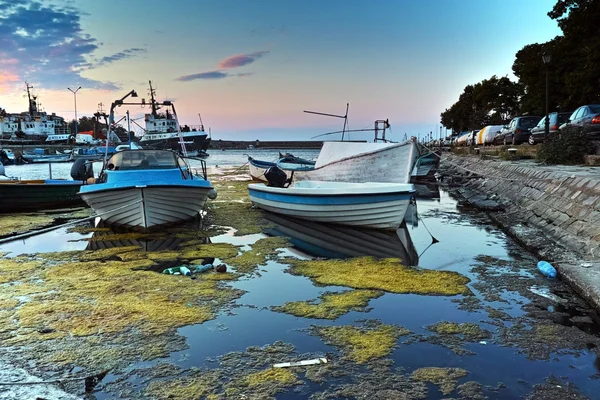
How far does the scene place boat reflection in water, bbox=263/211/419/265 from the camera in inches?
379

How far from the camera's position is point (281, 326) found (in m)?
5.66

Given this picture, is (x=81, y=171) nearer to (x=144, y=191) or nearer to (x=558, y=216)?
(x=144, y=191)

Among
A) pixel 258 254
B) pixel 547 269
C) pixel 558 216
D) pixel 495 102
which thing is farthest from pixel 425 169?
pixel 495 102

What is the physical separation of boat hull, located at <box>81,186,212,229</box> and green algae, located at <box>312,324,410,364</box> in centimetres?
698

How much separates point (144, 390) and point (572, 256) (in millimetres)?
7490

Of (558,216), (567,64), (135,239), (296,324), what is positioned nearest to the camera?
(296,324)

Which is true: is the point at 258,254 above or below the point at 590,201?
below

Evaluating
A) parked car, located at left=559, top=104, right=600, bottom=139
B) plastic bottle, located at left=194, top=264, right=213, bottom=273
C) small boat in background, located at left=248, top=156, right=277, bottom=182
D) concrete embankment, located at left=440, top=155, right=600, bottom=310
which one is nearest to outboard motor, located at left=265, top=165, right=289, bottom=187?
concrete embankment, located at left=440, top=155, right=600, bottom=310

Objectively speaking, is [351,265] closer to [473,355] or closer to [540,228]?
[473,355]

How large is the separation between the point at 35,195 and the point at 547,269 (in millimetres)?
15745

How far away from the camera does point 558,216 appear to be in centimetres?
1058

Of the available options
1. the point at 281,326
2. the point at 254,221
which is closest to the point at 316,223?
the point at 254,221

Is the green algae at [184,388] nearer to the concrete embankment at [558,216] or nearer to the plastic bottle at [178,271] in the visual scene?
the plastic bottle at [178,271]

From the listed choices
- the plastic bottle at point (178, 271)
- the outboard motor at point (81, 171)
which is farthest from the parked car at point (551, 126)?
the outboard motor at point (81, 171)
